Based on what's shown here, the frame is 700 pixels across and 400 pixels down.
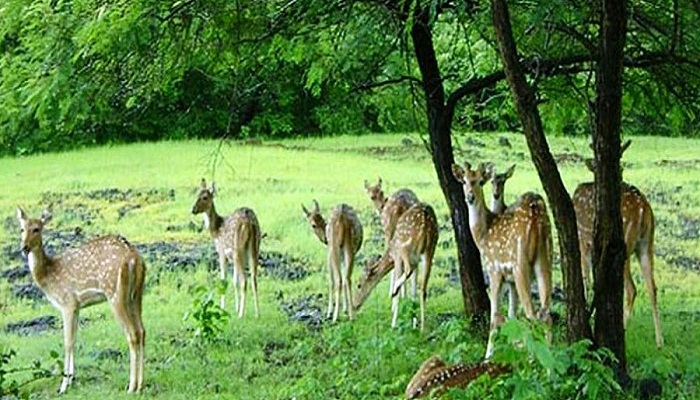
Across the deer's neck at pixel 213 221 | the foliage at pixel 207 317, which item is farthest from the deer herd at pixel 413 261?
the foliage at pixel 207 317

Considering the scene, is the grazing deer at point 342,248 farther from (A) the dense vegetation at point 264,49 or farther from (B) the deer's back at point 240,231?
(A) the dense vegetation at point 264,49

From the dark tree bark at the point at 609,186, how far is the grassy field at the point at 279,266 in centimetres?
34

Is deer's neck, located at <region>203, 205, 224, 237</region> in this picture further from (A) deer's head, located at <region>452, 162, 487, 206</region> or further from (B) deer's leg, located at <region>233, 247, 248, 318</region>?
(A) deer's head, located at <region>452, 162, 487, 206</region>

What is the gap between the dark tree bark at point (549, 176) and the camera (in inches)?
289

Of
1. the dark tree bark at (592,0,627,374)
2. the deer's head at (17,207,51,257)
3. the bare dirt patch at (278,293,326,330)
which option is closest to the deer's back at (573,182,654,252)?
the dark tree bark at (592,0,627,374)

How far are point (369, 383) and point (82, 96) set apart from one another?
9.53 ft

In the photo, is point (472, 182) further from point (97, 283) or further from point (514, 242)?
point (97, 283)

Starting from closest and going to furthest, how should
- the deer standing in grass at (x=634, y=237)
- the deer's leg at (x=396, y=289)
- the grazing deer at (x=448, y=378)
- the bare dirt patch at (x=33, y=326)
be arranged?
the grazing deer at (x=448, y=378)
the deer standing in grass at (x=634, y=237)
the deer's leg at (x=396, y=289)
the bare dirt patch at (x=33, y=326)

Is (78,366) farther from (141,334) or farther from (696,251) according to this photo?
(696,251)

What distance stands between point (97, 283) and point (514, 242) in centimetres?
342

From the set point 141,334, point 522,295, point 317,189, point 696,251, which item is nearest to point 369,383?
point 522,295

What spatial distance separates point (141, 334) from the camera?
973 centimetres

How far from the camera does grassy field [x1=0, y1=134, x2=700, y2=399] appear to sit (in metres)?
9.34

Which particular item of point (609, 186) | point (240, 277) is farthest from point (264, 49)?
point (609, 186)
